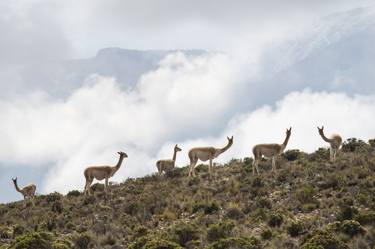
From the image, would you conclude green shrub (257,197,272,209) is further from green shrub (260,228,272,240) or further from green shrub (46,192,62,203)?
green shrub (46,192,62,203)

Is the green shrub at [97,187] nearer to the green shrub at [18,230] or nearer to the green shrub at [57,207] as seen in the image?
the green shrub at [57,207]

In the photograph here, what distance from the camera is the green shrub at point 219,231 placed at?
18.7 metres

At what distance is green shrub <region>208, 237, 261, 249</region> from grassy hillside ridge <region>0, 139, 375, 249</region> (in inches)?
1.3

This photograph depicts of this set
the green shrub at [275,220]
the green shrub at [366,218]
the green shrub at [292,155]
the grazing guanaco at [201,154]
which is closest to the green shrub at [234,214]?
the green shrub at [275,220]

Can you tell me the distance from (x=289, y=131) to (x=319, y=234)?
1372 centimetres

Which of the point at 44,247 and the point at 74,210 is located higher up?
the point at 74,210

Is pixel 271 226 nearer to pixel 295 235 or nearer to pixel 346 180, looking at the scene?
pixel 295 235

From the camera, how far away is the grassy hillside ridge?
1809cm

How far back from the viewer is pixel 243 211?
21.8 m

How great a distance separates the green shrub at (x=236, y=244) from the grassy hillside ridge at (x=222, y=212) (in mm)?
32

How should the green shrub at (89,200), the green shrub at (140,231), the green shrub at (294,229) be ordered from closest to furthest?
1. the green shrub at (294,229)
2. the green shrub at (140,231)
3. the green shrub at (89,200)

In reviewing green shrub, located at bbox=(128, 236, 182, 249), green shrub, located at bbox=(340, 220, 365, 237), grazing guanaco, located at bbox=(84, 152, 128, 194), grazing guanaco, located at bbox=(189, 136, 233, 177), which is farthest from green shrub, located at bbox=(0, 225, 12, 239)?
green shrub, located at bbox=(340, 220, 365, 237)

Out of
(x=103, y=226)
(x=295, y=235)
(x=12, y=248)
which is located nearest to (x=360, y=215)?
(x=295, y=235)

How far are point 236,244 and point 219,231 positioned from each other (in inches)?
70.6
